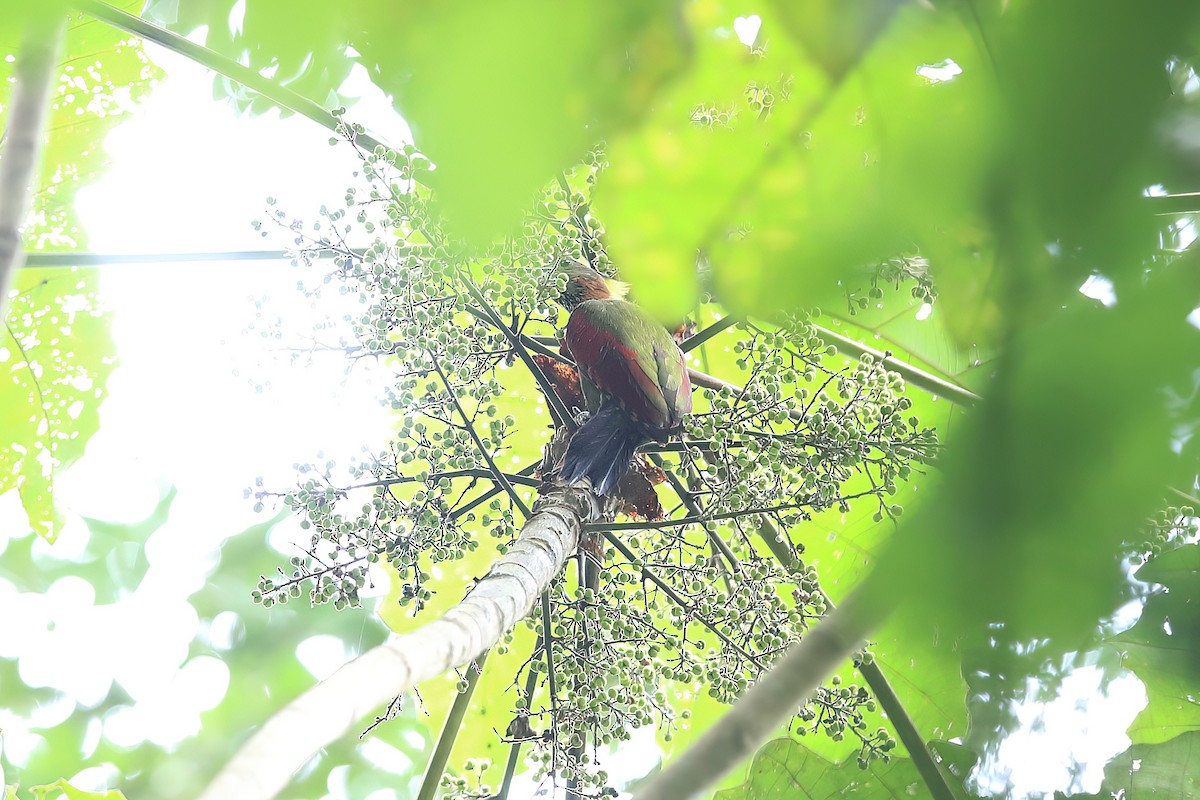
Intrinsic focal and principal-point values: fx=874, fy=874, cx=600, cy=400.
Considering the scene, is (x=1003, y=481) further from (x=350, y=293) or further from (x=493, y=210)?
(x=350, y=293)

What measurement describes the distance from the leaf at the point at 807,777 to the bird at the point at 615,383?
890 mm

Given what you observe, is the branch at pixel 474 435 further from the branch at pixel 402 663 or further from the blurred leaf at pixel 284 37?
the blurred leaf at pixel 284 37

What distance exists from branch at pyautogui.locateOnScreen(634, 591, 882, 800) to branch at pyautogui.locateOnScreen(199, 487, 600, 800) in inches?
9.9

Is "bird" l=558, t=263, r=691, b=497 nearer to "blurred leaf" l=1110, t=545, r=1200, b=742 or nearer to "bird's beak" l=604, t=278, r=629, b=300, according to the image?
"bird's beak" l=604, t=278, r=629, b=300

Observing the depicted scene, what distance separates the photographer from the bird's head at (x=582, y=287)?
1811mm

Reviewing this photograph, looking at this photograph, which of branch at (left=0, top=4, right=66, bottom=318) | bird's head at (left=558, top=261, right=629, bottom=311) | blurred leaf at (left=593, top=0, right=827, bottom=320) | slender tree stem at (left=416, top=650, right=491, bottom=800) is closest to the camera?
blurred leaf at (left=593, top=0, right=827, bottom=320)

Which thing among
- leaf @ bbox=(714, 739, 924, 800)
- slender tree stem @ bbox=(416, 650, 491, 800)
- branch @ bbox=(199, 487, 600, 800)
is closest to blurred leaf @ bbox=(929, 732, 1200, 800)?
leaf @ bbox=(714, 739, 924, 800)

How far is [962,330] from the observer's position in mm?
368

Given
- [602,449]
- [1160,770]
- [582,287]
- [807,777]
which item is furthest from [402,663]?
[807,777]

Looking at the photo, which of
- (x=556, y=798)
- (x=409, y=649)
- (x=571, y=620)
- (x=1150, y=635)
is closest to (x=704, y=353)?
(x=571, y=620)

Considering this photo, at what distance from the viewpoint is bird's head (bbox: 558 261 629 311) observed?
5.94ft

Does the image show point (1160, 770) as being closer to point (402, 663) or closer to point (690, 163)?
point (402, 663)

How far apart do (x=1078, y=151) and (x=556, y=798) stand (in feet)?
5.51

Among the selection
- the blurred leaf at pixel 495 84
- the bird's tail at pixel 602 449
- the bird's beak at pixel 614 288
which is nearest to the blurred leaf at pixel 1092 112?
the blurred leaf at pixel 495 84
